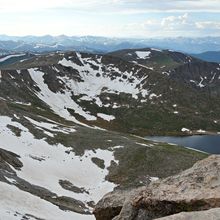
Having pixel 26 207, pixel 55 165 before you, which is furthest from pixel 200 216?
pixel 55 165

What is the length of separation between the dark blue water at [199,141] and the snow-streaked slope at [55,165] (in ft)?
238

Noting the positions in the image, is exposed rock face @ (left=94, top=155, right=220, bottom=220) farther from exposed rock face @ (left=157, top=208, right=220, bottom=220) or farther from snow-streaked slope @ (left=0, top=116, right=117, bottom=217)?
snow-streaked slope @ (left=0, top=116, right=117, bottom=217)

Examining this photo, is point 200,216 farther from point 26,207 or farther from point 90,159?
point 90,159

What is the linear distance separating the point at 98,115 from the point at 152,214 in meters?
163

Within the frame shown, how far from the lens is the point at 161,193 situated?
14508 millimetres

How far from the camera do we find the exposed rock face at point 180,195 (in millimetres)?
13367

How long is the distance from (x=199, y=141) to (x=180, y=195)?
15013 centimetres

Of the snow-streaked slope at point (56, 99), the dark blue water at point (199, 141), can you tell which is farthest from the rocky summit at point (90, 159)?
the dark blue water at point (199, 141)

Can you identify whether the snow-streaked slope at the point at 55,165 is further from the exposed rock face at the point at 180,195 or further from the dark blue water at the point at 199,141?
the dark blue water at the point at 199,141

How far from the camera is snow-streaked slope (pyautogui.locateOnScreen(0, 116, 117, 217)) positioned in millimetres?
57906

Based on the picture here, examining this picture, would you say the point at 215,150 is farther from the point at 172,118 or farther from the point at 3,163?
the point at 3,163

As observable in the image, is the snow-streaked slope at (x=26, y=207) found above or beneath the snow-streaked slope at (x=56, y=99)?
beneath

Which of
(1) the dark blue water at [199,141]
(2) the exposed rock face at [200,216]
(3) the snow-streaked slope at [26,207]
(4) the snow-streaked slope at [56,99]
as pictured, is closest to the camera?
(2) the exposed rock face at [200,216]

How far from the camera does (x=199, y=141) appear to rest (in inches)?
6309
